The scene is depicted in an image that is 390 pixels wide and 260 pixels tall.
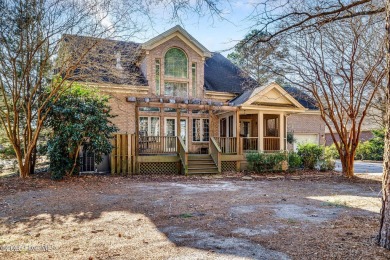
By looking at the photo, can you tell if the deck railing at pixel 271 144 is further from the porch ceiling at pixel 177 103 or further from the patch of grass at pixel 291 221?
the patch of grass at pixel 291 221

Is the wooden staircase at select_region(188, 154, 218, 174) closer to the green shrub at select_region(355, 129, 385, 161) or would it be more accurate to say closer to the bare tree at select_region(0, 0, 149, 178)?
the bare tree at select_region(0, 0, 149, 178)

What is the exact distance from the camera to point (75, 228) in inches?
184

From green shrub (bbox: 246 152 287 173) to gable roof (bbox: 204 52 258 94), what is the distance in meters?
5.12

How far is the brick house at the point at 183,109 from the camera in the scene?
1369 cm

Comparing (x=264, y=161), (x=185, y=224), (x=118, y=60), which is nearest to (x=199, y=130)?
(x=264, y=161)

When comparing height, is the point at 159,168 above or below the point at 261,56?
below

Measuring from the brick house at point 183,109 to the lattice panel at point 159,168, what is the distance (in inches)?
1.9

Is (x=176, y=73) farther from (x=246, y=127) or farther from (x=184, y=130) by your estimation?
(x=246, y=127)

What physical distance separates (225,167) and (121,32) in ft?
28.5

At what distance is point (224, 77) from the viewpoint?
1939 cm

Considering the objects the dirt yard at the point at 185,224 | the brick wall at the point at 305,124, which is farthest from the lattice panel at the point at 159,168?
the brick wall at the point at 305,124

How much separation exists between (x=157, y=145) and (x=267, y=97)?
23.0ft

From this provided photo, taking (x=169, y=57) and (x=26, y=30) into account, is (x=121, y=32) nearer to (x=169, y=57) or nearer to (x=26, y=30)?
(x=26, y=30)

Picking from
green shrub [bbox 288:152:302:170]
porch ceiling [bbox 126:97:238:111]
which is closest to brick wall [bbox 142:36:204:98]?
porch ceiling [bbox 126:97:238:111]
